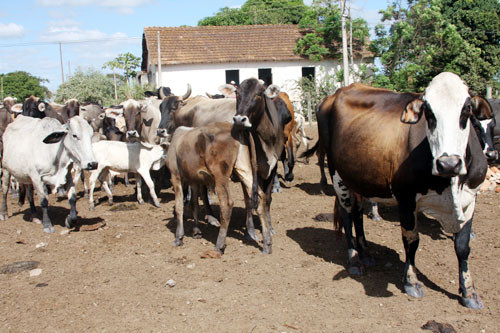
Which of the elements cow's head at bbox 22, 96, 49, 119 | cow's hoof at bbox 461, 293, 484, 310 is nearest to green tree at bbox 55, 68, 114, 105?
cow's head at bbox 22, 96, 49, 119

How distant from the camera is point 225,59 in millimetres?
31531

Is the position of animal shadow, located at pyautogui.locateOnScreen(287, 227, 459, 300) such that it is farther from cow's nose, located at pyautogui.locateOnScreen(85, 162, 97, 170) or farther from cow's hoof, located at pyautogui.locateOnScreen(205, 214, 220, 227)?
cow's nose, located at pyautogui.locateOnScreen(85, 162, 97, 170)

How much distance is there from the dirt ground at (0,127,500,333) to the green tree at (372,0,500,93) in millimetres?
15133

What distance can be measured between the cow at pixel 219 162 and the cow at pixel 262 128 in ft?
0.96

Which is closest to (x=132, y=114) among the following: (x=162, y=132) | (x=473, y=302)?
(x=162, y=132)

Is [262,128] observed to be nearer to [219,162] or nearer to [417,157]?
[219,162]

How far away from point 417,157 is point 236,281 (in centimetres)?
258

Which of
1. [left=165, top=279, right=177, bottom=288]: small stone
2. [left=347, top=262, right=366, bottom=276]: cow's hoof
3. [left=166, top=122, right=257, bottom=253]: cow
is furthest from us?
[left=166, top=122, right=257, bottom=253]: cow

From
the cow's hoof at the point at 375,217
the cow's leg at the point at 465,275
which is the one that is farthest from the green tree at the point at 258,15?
the cow's leg at the point at 465,275

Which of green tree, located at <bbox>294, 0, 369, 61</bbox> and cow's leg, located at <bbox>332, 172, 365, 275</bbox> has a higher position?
green tree, located at <bbox>294, 0, 369, 61</bbox>

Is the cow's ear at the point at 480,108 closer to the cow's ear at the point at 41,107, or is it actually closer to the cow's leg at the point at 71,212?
the cow's leg at the point at 71,212

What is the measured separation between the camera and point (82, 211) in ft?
34.5

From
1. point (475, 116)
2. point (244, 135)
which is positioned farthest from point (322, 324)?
point (244, 135)

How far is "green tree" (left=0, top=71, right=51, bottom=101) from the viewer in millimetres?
58375
